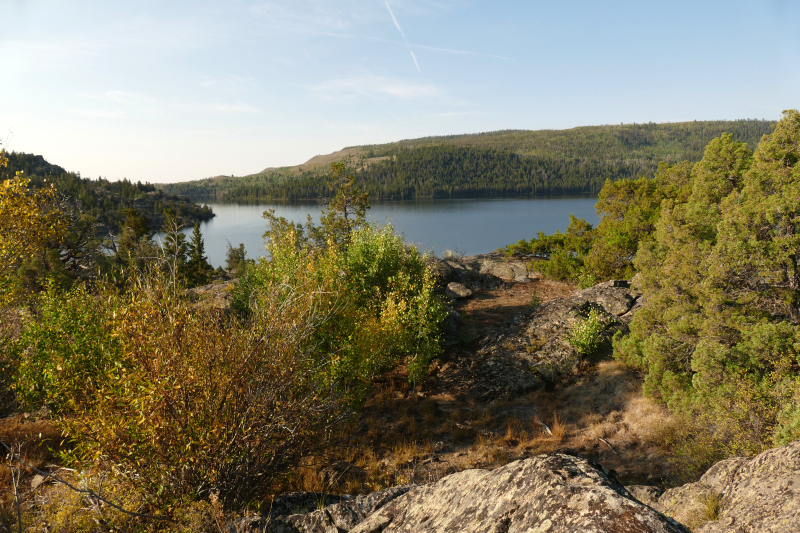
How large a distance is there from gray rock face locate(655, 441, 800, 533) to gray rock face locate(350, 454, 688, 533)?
2.06m

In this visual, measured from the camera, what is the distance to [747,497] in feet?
14.7

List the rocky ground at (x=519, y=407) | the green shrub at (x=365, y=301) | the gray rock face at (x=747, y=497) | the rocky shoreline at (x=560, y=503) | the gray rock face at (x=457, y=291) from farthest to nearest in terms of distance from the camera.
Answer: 1. the gray rock face at (x=457, y=291)
2. the green shrub at (x=365, y=301)
3. the rocky ground at (x=519, y=407)
4. the gray rock face at (x=747, y=497)
5. the rocky shoreline at (x=560, y=503)

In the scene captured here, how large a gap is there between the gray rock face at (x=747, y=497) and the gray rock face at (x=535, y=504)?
81.1 inches

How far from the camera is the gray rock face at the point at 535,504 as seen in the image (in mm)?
2576

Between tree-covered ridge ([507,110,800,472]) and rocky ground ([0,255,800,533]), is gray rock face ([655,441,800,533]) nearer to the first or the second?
rocky ground ([0,255,800,533])

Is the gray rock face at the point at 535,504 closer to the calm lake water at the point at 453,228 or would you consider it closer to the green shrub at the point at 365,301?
the green shrub at the point at 365,301

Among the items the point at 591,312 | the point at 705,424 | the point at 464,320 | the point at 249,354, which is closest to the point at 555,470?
the point at 249,354

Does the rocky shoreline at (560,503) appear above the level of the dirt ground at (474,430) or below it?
above

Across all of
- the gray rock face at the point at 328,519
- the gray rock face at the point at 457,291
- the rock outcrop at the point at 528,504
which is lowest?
the gray rock face at the point at 457,291

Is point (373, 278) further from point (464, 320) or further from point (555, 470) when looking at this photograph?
point (555, 470)

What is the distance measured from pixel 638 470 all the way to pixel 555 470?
10.4 m

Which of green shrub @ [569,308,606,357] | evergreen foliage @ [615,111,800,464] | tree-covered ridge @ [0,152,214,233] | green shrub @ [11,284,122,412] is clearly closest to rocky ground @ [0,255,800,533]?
green shrub @ [569,308,606,357]

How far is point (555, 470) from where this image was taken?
326 cm

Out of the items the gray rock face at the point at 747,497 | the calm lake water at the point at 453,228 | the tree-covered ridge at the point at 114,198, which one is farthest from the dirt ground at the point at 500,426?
the tree-covered ridge at the point at 114,198
